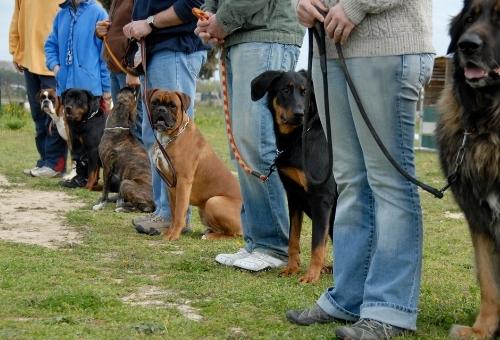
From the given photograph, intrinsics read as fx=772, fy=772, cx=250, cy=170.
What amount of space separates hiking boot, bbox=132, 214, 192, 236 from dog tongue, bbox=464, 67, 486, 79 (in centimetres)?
403

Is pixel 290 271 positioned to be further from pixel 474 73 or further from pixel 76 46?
pixel 76 46

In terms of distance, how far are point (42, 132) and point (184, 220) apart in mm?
5441

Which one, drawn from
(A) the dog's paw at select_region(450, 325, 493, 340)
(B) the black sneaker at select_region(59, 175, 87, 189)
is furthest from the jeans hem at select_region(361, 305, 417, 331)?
(B) the black sneaker at select_region(59, 175, 87, 189)

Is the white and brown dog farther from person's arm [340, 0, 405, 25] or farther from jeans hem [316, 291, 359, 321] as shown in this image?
person's arm [340, 0, 405, 25]

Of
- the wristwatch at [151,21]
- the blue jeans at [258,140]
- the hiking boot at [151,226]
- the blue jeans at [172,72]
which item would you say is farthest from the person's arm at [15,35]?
the blue jeans at [258,140]

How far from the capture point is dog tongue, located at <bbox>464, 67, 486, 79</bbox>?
2.96 meters

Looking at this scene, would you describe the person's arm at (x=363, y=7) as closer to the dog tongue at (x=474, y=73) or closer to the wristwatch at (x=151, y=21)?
the dog tongue at (x=474, y=73)

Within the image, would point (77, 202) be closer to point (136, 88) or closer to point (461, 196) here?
point (136, 88)

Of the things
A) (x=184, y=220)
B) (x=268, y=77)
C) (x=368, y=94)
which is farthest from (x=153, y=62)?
(x=368, y=94)

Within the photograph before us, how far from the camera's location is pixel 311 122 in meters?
4.80

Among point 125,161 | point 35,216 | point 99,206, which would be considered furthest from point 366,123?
point 125,161

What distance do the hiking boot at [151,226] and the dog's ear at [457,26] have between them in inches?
150

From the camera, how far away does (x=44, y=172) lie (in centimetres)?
1080

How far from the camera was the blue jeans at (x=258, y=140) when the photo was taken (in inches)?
192
